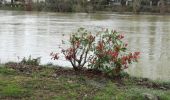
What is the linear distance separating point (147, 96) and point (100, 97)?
69 cm

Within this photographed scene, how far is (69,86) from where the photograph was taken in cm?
709

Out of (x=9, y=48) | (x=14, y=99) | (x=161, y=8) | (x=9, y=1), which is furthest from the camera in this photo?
(x=9, y=1)

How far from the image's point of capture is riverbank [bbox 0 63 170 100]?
21.2 ft

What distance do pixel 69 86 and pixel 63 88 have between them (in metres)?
0.15

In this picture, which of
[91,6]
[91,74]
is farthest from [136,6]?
[91,74]

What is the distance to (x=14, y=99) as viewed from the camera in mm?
6234

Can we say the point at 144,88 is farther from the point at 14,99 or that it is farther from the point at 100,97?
the point at 14,99

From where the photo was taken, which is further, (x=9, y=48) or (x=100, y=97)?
(x=9, y=48)

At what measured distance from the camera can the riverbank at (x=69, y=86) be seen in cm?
647

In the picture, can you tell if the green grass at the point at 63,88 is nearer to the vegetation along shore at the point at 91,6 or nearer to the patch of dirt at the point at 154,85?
the patch of dirt at the point at 154,85

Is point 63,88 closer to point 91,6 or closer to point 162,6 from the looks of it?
point 91,6

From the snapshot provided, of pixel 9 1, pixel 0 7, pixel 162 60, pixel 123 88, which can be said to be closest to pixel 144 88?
pixel 123 88

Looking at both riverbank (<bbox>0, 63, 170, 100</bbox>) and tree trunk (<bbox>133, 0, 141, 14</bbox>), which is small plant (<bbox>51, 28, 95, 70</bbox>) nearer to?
riverbank (<bbox>0, 63, 170, 100</bbox>)

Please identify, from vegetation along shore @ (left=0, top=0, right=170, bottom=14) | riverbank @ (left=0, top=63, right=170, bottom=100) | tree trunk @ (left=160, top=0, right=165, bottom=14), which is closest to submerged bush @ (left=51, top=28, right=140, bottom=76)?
riverbank @ (left=0, top=63, right=170, bottom=100)
